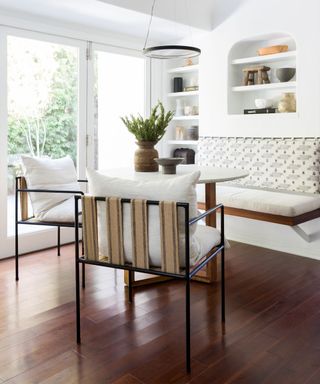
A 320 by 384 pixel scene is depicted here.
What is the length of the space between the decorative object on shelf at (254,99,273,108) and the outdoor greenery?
5.95ft

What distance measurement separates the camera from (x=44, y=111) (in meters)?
3.96

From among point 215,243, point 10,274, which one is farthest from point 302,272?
point 10,274

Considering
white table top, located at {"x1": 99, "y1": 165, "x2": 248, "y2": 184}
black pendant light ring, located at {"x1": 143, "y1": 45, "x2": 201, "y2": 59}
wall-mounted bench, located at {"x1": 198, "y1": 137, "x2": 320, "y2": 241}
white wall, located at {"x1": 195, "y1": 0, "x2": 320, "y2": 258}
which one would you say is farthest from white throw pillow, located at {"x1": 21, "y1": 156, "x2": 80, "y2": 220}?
white wall, located at {"x1": 195, "y1": 0, "x2": 320, "y2": 258}

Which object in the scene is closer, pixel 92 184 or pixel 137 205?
pixel 137 205

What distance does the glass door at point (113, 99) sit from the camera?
14.3 ft

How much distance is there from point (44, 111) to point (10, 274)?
5.05ft

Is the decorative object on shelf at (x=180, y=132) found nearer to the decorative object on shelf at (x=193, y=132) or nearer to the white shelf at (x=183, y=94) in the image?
the decorative object on shelf at (x=193, y=132)

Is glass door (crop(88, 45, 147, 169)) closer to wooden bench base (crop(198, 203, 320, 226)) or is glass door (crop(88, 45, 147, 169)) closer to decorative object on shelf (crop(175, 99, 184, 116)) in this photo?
decorative object on shelf (crop(175, 99, 184, 116))

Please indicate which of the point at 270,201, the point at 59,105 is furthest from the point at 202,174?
the point at 59,105

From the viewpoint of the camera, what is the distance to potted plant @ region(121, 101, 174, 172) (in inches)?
117

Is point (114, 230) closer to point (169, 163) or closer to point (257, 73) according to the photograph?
point (169, 163)

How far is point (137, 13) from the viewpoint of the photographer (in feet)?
12.5

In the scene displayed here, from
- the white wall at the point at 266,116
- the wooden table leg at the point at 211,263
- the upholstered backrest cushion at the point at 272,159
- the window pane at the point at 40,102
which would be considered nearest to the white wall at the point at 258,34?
the white wall at the point at 266,116

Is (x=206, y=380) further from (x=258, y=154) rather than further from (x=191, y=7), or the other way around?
(x=191, y=7)
